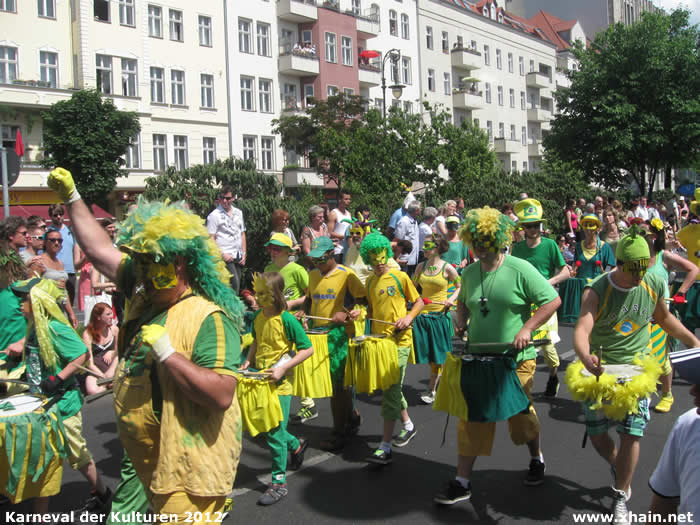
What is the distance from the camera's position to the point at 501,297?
15.9ft

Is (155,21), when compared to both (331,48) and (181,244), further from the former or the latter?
(181,244)

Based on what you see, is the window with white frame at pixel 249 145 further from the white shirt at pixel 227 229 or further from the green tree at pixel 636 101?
the white shirt at pixel 227 229

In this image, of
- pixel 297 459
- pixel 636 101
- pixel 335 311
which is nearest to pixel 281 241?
pixel 335 311

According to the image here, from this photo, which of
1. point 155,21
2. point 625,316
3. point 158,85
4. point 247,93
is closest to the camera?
point 625,316

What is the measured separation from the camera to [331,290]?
6.25 meters

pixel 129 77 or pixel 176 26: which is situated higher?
pixel 176 26

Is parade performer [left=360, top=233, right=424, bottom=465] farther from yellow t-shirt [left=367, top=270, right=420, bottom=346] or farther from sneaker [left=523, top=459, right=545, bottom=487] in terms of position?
sneaker [left=523, top=459, right=545, bottom=487]

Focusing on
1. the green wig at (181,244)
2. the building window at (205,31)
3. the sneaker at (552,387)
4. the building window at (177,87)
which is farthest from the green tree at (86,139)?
the green wig at (181,244)

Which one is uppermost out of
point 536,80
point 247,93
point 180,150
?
point 536,80

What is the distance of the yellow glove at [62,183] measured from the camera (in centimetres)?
307

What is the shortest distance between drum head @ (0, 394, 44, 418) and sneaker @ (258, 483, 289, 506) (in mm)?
1688

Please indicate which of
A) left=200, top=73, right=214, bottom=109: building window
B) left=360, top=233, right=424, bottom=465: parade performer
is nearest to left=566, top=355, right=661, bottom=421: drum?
left=360, top=233, right=424, bottom=465: parade performer

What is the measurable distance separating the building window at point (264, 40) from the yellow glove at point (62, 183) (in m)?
37.7

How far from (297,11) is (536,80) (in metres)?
28.9
